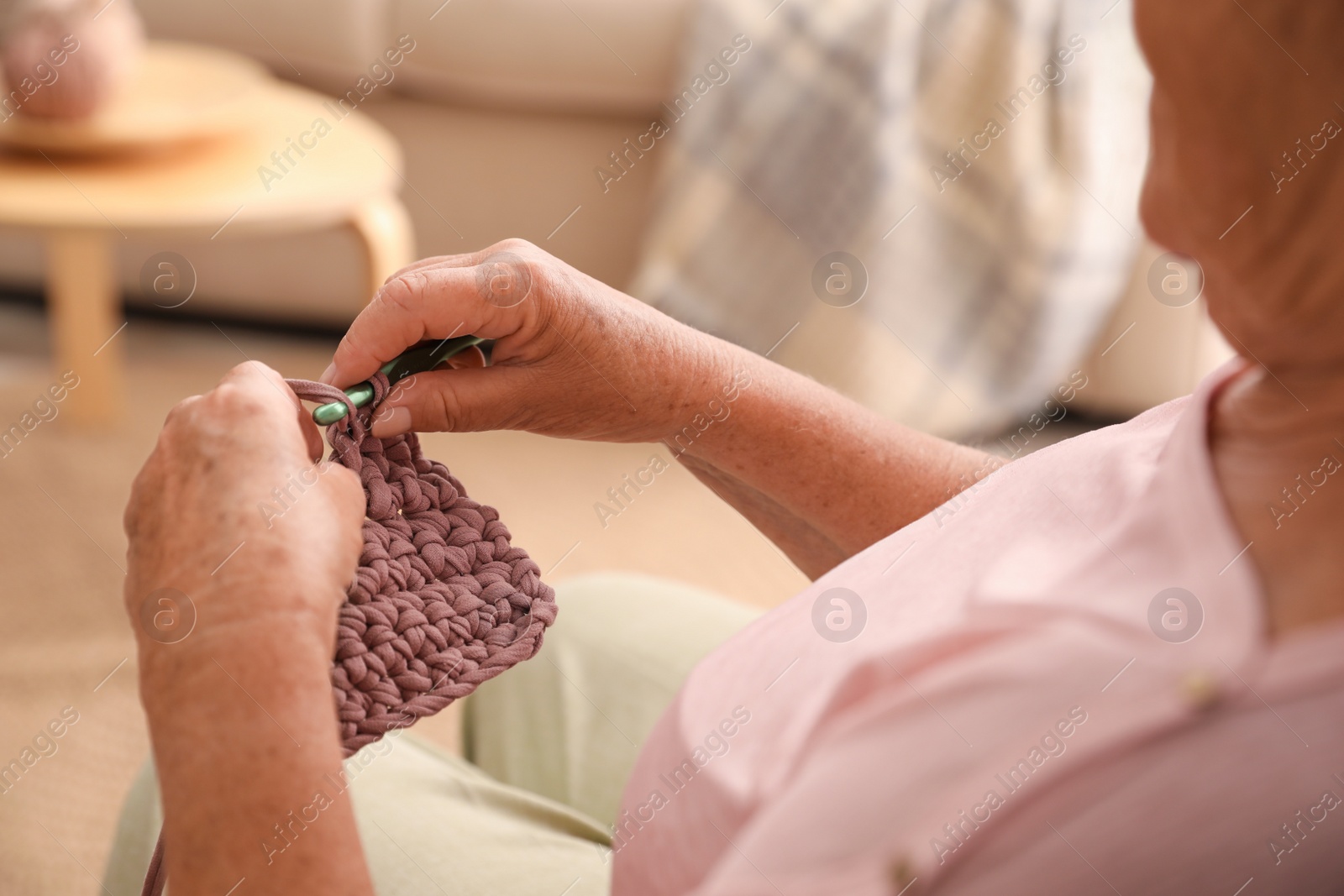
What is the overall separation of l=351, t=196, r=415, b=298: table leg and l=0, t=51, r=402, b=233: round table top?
0.02 m

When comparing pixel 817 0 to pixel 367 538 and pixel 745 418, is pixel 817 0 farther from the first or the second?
pixel 367 538

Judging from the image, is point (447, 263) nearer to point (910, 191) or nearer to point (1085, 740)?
point (1085, 740)

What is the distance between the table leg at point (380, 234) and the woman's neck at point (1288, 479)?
1272 millimetres

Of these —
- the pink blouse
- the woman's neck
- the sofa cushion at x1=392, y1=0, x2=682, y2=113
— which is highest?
the sofa cushion at x1=392, y1=0, x2=682, y2=113

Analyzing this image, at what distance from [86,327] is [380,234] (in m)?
0.55

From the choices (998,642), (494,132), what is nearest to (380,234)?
(494,132)

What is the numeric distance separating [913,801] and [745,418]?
0.37 meters

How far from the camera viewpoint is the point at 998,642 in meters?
0.40

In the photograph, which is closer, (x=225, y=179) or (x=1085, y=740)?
(x=1085, y=740)

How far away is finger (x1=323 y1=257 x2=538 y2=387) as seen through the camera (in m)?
0.61

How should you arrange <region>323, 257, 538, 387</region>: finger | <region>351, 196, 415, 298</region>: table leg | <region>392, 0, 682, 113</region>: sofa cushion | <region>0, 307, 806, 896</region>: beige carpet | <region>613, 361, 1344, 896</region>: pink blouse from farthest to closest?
<region>392, 0, 682, 113</region>: sofa cushion, <region>351, 196, 415, 298</region>: table leg, <region>0, 307, 806, 896</region>: beige carpet, <region>323, 257, 538, 387</region>: finger, <region>613, 361, 1344, 896</region>: pink blouse

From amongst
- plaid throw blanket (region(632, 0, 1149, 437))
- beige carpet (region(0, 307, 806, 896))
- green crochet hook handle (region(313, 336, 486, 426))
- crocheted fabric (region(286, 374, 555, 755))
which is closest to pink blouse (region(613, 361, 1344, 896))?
crocheted fabric (region(286, 374, 555, 755))

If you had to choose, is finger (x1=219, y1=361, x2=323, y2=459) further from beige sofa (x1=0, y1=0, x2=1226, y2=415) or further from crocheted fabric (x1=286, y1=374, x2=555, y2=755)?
beige sofa (x1=0, y1=0, x2=1226, y2=415)

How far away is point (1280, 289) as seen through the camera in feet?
→ 1.33
